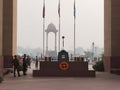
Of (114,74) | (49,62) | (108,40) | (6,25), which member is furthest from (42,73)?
(6,25)

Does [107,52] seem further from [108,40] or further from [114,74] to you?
[114,74]

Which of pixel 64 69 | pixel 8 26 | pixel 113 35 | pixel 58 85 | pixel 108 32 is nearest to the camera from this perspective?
pixel 58 85

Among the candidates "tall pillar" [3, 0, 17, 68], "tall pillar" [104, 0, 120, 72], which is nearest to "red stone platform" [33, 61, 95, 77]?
"tall pillar" [104, 0, 120, 72]

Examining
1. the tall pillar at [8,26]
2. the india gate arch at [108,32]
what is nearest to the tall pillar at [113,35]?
the india gate arch at [108,32]

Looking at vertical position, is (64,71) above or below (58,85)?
above

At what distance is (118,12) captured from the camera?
37.8 metres

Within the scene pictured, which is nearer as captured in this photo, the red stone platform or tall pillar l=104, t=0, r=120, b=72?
the red stone platform

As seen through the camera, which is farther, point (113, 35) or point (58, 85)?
point (113, 35)

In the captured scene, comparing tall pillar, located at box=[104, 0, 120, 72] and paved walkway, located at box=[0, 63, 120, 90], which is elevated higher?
tall pillar, located at box=[104, 0, 120, 72]

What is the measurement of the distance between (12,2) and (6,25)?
230cm

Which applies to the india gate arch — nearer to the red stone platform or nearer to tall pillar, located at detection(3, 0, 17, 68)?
tall pillar, located at detection(3, 0, 17, 68)

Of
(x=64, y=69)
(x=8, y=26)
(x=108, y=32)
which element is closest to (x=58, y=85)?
(x=64, y=69)

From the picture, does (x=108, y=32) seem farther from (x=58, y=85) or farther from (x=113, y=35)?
(x=58, y=85)

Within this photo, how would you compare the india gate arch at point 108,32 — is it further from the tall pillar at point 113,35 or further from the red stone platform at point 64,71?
the red stone platform at point 64,71
